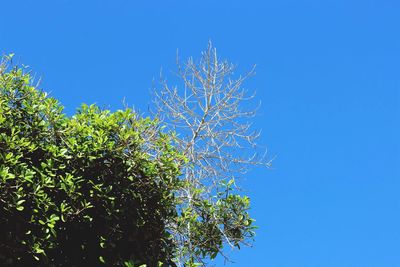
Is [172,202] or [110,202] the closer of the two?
[110,202]

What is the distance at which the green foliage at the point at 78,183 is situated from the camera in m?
5.67

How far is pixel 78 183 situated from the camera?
6.02 metres

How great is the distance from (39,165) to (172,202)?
159cm

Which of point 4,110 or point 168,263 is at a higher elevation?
point 4,110

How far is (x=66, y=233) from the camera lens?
6.00 meters

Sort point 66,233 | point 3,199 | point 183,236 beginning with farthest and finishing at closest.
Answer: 1. point 183,236
2. point 66,233
3. point 3,199

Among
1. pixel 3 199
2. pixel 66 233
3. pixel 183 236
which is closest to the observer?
pixel 3 199

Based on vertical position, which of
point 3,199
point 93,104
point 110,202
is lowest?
point 3,199

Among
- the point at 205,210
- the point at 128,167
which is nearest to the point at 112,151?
the point at 128,167

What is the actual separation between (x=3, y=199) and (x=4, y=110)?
40.3 inches

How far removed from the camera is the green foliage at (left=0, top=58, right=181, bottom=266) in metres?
5.67

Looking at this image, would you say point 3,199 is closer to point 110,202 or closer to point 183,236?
point 110,202

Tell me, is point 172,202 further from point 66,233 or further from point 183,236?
point 66,233

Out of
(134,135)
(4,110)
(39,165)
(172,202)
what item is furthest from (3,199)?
(172,202)
